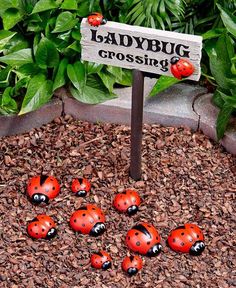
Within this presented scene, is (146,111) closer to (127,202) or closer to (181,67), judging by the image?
(127,202)

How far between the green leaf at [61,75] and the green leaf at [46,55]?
0.10ft

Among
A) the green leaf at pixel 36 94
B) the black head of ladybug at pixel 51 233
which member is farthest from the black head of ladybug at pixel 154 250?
the green leaf at pixel 36 94

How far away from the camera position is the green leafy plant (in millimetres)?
3705

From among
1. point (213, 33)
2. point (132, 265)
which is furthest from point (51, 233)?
point (213, 33)

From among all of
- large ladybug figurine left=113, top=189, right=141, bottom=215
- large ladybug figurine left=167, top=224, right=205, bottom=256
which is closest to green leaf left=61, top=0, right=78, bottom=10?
large ladybug figurine left=113, top=189, right=141, bottom=215

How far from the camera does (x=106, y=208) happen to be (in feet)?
11.3

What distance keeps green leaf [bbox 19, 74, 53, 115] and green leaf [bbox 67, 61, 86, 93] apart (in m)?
0.12

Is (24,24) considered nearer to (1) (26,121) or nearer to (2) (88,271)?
(1) (26,121)

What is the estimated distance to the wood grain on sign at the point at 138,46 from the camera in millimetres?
3002

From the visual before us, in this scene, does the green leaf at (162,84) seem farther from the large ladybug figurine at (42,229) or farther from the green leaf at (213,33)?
the large ladybug figurine at (42,229)

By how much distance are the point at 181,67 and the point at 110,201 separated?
31.0 inches

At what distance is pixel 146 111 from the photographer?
3.78 meters

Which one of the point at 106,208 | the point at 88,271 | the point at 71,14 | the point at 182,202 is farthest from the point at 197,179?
the point at 71,14

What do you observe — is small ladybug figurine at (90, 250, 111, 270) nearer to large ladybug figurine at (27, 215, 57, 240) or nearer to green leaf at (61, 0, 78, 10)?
large ladybug figurine at (27, 215, 57, 240)
